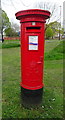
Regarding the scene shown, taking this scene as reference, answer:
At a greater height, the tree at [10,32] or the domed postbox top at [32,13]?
the tree at [10,32]

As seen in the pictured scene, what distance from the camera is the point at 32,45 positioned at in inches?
103

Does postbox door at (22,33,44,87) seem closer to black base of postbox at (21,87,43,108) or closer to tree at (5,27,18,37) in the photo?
black base of postbox at (21,87,43,108)

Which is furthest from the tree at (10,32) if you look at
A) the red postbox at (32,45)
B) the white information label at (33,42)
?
the white information label at (33,42)

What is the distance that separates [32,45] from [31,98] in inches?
47.0

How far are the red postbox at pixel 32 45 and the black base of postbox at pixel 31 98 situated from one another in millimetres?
71

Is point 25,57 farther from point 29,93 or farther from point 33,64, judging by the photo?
point 29,93

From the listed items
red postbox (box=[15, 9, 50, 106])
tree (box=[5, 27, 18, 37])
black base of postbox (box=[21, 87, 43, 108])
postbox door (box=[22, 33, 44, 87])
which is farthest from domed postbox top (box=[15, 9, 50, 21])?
tree (box=[5, 27, 18, 37])

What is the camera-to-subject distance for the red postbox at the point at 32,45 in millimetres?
2512

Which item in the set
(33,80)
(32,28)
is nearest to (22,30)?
(32,28)

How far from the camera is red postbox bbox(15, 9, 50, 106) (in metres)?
2.51

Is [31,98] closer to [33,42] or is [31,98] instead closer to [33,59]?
[33,59]

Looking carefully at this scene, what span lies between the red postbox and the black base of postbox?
7cm

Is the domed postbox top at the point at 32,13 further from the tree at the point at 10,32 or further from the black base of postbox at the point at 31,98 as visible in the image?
the tree at the point at 10,32

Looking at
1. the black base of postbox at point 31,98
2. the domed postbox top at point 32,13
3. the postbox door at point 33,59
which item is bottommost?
the black base of postbox at point 31,98
